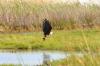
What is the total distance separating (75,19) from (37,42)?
7.48 m

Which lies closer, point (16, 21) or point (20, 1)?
point (16, 21)

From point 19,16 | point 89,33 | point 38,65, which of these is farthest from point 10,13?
point 38,65

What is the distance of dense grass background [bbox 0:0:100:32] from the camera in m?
28.9

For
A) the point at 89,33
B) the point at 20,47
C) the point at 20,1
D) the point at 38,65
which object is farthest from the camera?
the point at 20,1

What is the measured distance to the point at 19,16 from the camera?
30.0 m

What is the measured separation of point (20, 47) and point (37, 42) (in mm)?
1200

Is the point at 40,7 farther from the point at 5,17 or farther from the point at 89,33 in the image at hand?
the point at 89,33

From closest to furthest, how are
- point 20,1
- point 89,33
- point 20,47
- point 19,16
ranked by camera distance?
point 20,47
point 89,33
point 19,16
point 20,1

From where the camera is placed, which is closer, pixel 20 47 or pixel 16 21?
pixel 20 47

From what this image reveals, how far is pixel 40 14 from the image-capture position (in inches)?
1163

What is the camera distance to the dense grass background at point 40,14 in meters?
28.9

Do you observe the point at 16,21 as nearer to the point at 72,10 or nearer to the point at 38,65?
the point at 72,10

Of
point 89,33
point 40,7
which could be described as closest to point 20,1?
point 40,7

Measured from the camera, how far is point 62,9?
98.2 feet
